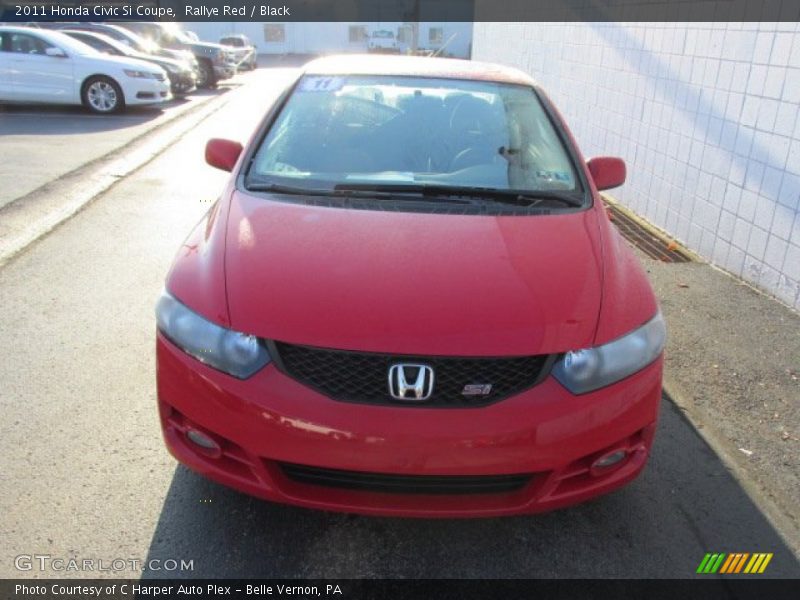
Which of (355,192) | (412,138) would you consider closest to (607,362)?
(355,192)

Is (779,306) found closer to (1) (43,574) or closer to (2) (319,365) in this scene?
(2) (319,365)

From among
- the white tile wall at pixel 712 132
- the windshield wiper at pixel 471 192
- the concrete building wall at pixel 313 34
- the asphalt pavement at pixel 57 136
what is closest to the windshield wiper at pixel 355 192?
the windshield wiper at pixel 471 192

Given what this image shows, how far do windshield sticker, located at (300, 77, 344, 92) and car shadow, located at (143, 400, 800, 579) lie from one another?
2.11m

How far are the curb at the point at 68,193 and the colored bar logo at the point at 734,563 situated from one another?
506 cm

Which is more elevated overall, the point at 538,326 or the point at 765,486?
the point at 538,326

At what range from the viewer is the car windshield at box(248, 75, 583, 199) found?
10.6ft

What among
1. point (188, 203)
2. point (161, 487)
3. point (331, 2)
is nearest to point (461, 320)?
point (161, 487)

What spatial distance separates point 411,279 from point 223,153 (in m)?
1.75

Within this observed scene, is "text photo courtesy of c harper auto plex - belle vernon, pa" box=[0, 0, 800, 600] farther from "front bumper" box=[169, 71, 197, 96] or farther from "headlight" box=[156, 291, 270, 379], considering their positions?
"front bumper" box=[169, 71, 197, 96]

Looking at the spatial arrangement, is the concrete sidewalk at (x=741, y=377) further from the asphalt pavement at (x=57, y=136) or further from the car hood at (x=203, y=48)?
the car hood at (x=203, y=48)

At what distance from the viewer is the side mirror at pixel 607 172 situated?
3655 millimetres

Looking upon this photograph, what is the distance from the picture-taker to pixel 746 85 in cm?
518

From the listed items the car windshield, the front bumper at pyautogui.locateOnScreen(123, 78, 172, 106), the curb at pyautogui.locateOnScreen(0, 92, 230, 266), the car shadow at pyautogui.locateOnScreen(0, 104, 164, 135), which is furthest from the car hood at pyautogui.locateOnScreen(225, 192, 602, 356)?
the front bumper at pyautogui.locateOnScreen(123, 78, 172, 106)

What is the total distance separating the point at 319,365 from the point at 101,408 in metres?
1.67
